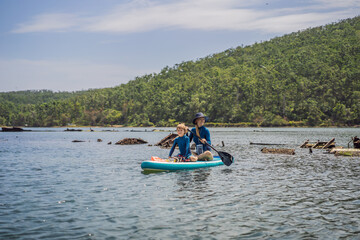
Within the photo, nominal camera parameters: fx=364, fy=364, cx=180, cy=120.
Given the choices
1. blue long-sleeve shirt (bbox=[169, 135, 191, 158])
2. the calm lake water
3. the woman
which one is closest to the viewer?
the calm lake water

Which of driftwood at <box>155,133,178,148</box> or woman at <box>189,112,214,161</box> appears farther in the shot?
driftwood at <box>155,133,178,148</box>

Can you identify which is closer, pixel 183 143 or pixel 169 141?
pixel 183 143

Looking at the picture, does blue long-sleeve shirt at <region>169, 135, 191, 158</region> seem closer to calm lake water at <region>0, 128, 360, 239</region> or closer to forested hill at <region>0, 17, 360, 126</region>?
calm lake water at <region>0, 128, 360, 239</region>

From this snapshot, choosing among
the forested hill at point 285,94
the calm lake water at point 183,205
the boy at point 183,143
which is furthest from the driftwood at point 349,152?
the forested hill at point 285,94

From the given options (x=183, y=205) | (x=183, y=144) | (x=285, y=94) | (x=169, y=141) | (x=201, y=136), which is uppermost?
(x=285, y=94)

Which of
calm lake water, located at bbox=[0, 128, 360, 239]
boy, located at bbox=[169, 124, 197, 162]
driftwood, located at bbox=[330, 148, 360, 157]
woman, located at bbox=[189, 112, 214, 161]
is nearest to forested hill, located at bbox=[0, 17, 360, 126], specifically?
driftwood, located at bbox=[330, 148, 360, 157]

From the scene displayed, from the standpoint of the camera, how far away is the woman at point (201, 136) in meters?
21.0

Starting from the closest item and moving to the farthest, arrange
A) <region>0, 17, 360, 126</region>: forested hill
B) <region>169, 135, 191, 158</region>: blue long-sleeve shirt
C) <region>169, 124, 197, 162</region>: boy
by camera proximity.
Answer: <region>169, 124, 197, 162</region>: boy, <region>169, 135, 191, 158</region>: blue long-sleeve shirt, <region>0, 17, 360, 126</region>: forested hill

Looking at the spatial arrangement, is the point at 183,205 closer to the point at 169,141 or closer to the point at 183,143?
the point at 183,143

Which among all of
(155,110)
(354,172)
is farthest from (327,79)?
(354,172)

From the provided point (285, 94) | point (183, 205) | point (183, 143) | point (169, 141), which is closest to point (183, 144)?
point (183, 143)

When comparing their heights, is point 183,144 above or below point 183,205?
above

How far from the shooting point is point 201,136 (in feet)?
71.9

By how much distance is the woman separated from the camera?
20952 mm
